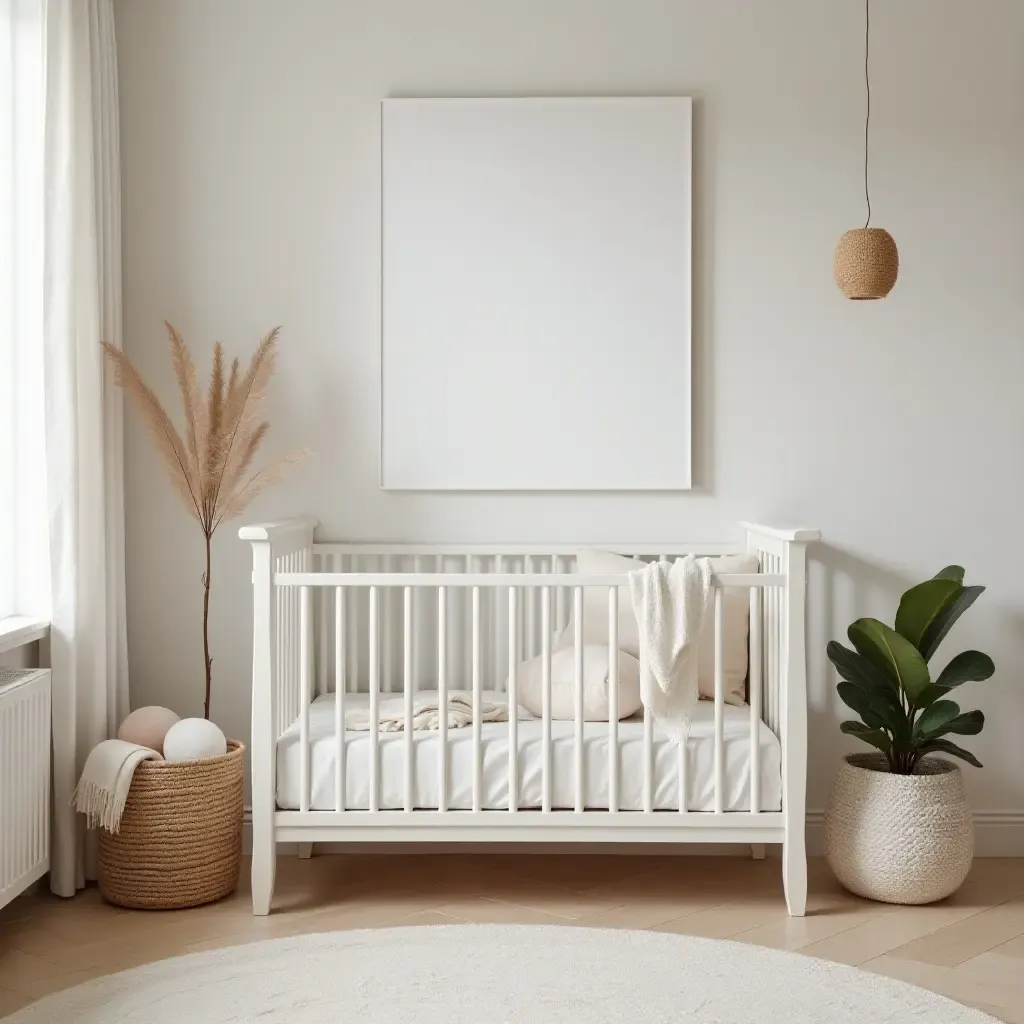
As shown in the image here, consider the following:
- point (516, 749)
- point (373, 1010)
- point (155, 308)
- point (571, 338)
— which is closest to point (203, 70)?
point (155, 308)

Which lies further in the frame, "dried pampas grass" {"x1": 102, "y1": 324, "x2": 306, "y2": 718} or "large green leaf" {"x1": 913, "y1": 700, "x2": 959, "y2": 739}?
"dried pampas grass" {"x1": 102, "y1": 324, "x2": 306, "y2": 718}

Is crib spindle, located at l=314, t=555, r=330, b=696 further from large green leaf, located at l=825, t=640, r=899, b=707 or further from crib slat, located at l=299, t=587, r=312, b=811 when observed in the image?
large green leaf, located at l=825, t=640, r=899, b=707

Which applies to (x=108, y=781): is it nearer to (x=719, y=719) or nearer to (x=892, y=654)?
(x=719, y=719)

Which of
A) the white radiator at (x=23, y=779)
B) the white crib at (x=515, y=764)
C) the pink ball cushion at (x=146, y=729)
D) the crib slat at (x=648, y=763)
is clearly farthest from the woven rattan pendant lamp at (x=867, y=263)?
the white radiator at (x=23, y=779)

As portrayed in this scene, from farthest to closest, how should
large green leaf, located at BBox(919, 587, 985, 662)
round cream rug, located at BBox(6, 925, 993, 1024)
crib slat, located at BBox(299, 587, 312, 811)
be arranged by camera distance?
large green leaf, located at BBox(919, 587, 985, 662)
crib slat, located at BBox(299, 587, 312, 811)
round cream rug, located at BBox(6, 925, 993, 1024)

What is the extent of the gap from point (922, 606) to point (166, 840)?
71.2 inches

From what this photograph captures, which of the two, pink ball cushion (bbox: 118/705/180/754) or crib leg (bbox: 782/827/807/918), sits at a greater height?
pink ball cushion (bbox: 118/705/180/754)

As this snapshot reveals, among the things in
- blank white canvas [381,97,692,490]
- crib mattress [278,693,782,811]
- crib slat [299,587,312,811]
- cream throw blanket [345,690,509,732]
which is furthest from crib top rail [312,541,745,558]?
crib mattress [278,693,782,811]

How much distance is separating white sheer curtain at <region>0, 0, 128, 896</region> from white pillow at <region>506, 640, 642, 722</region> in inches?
40.5

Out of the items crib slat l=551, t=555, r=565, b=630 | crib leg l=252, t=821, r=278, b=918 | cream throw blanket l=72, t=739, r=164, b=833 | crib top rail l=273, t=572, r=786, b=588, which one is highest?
crib top rail l=273, t=572, r=786, b=588

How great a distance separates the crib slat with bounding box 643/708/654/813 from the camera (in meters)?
2.52

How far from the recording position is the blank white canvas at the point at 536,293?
3049mm

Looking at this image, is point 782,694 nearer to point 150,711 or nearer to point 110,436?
point 150,711

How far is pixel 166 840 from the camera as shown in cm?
258
